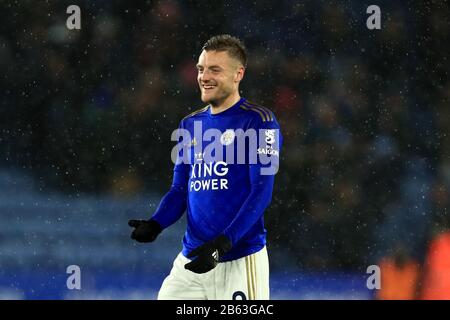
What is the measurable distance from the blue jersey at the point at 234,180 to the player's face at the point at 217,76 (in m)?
0.08

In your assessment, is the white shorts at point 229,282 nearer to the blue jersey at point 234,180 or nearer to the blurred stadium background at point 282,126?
the blue jersey at point 234,180

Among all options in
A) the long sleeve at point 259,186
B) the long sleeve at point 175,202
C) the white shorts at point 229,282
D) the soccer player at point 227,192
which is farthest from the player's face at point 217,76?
the white shorts at point 229,282

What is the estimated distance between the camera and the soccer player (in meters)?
3.34

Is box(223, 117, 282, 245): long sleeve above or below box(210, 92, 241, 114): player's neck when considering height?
below

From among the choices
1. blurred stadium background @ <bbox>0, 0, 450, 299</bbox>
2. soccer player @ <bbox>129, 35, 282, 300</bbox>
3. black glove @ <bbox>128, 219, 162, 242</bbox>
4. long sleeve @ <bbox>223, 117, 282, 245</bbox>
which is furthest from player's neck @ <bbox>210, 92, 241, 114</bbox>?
blurred stadium background @ <bbox>0, 0, 450, 299</bbox>

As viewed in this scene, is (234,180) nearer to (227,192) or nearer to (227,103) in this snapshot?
(227,192)

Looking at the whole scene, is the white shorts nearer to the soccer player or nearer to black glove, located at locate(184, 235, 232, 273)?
the soccer player

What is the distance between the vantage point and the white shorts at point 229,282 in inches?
132

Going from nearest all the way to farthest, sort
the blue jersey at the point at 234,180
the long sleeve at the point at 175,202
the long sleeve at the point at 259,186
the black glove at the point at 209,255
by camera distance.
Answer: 1. the black glove at the point at 209,255
2. the long sleeve at the point at 259,186
3. the blue jersey at the point at 234,180
4. the long sleeve at the point at 175,202

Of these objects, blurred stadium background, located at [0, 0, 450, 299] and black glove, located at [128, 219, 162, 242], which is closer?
black glove, located at [128, 219, 162, 242]

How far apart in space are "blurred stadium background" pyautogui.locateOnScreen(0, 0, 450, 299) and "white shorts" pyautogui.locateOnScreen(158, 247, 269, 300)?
321 centimetres

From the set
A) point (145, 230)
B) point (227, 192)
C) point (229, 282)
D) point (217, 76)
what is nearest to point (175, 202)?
point (145, 230)

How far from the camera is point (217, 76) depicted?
11.3ft

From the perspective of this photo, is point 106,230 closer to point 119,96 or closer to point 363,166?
point 119,96
